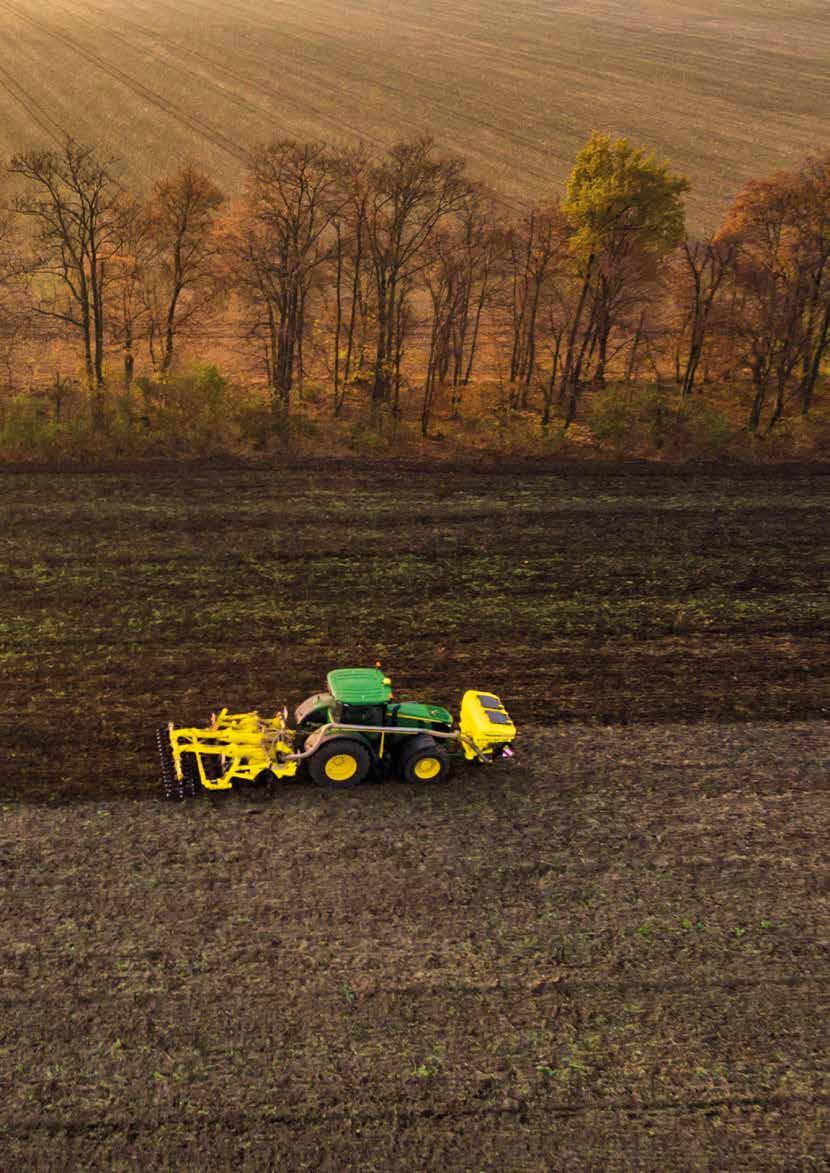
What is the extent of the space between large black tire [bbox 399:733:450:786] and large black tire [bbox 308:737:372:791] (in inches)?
21.0

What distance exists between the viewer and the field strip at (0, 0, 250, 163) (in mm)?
59500

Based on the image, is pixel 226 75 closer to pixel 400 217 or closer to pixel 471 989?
pixel 400 217

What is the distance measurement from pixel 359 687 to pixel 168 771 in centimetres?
292

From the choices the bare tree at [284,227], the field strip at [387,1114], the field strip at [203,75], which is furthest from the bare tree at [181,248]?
the field strip at [203,75]

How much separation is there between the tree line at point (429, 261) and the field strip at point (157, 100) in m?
31.4

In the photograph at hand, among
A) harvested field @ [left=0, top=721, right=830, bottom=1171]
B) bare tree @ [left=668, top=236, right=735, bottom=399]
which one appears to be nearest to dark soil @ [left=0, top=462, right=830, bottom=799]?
harvested field @ [left=0, top=721, right=830, bottom=1171]

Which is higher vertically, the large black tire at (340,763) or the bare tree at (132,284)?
the bare tree at (132,284)

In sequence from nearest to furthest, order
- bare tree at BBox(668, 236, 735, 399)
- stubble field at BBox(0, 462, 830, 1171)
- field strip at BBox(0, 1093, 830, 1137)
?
field strip at BBox(0, 1093, 830, 1137) → stubble field at BBox(0, 462, 830, 1171) → bare tree at BBox(668, 236, 735, 399)

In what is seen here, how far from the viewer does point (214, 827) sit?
36.0ft

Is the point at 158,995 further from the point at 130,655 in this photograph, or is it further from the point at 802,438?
the point at 802,438

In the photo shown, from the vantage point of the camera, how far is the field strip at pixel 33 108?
2277 inches

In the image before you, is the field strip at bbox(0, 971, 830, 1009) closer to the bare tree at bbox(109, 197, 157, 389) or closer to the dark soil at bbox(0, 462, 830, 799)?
the dark soil at bbox(0, 462, 830, 799)

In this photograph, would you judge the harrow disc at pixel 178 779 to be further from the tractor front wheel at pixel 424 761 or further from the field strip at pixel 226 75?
the field strip at pixel 226 75

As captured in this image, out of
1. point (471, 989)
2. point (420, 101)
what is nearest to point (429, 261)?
point (471, 989)
